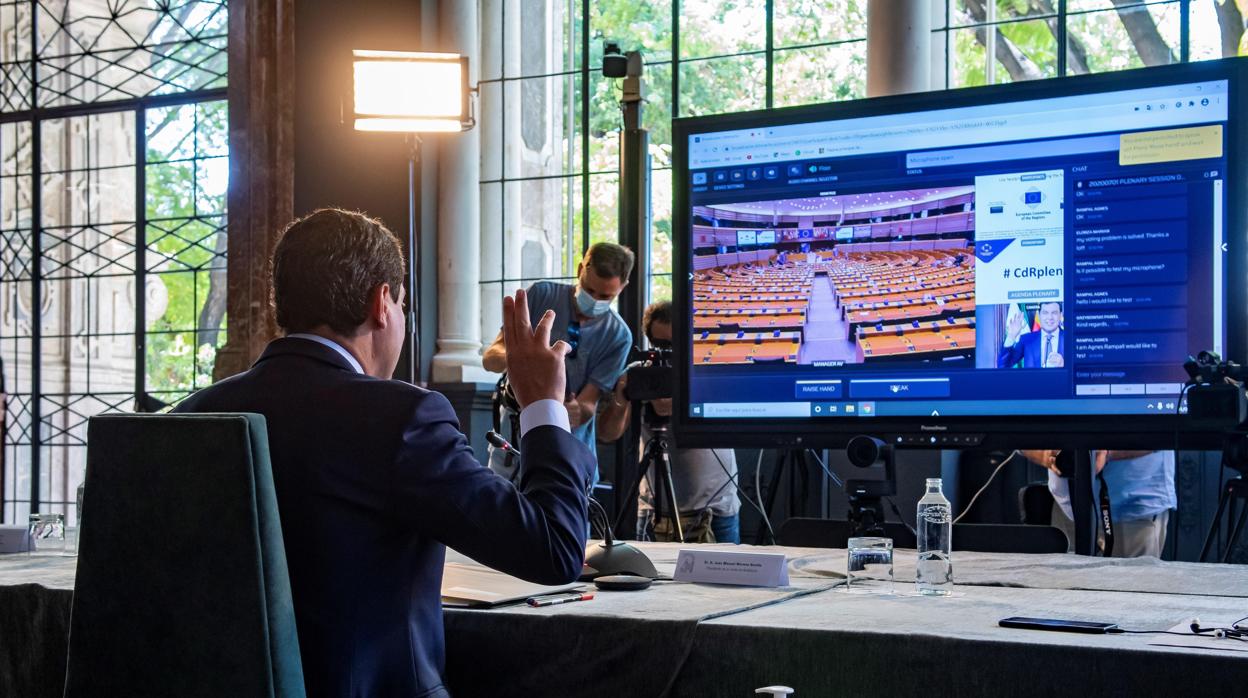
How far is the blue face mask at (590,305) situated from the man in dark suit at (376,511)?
303 centimetres

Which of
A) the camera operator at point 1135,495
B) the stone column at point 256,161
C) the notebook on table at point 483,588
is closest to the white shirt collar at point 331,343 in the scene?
the notebook on table at point 483,588

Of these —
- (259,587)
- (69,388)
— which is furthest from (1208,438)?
(69,388)

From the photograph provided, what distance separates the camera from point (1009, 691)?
121cm

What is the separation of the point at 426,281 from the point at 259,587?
5.33 m

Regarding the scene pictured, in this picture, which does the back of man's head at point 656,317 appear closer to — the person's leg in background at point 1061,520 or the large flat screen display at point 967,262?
the person's leg in background at point 1061,520

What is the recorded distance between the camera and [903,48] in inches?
208

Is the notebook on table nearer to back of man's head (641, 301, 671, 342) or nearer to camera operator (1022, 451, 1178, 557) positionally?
camera operator (1022, 451, 1178, 557)

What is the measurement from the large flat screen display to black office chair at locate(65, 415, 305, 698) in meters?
0.97

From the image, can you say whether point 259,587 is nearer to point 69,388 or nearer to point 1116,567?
point 1116,567

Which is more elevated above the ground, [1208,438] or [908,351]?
[908,351]

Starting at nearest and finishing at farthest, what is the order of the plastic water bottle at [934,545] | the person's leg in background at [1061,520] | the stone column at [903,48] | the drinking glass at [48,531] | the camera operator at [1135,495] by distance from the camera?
the plastic water bottle at [934,545] < the drinking glass at [48,531] < the camera operator at [1135,495] < the person's leg in background at [1061,520] < the stone column at [903,48]

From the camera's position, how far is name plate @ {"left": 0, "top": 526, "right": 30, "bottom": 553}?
242 centimetres

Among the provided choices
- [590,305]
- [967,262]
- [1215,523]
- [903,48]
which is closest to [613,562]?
[967,262]

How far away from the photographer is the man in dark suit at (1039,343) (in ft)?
5.94
